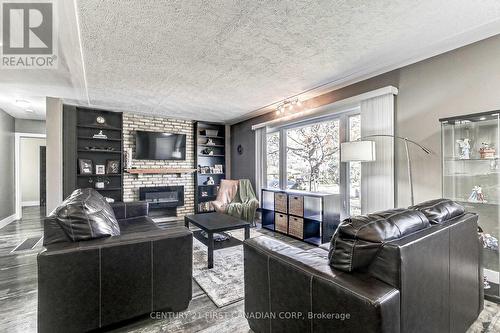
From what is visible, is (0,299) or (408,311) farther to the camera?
(0,299)

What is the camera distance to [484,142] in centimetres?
222

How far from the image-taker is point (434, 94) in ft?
8.49

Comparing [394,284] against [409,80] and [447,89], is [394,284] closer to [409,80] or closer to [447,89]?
[447,89]

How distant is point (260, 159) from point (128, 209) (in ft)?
9.25

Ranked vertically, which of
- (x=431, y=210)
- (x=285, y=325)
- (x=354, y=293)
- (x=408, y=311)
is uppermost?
(x=431, y=210)

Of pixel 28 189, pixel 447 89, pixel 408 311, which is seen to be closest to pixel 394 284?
pixel 408 311

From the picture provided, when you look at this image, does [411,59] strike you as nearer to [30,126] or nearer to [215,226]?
[215,226]

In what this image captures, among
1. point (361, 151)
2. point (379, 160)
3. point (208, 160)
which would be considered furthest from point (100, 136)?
point (379, 160)

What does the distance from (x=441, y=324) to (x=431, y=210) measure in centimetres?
63

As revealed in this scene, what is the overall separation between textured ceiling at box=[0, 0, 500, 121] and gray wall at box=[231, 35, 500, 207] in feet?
0.59

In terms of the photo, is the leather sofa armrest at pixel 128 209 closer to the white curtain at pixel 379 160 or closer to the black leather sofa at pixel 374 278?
the black leather sofa at pixel 374 278

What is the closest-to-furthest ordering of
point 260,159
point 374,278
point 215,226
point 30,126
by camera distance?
1. point 374,278
2. point 215,226
3. point 260,159
4. point 30,126

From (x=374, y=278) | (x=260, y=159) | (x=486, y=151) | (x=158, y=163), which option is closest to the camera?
(x=374, y=278)

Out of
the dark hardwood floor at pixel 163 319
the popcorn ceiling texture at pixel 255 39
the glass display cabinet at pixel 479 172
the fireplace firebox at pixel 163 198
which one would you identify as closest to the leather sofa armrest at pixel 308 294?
the dark hardwood floor at pixel 163 319
